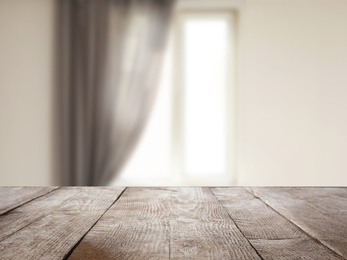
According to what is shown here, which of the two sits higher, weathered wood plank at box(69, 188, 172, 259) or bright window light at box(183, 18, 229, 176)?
bright window light at box(183, 18, 229, 176)

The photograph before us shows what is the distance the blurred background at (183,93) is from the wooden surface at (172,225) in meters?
1.93

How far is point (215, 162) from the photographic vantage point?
2836mm

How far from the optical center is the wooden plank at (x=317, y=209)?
1.64 feet

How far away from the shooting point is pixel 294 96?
277 centimetres

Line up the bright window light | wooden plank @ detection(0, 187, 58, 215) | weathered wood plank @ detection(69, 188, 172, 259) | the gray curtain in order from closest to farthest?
weathered wood plank @ detection(69, 188, 172, 259) → wooden plank @ detection(0, 187, 58, 215) → the gray curtain → the bright window light

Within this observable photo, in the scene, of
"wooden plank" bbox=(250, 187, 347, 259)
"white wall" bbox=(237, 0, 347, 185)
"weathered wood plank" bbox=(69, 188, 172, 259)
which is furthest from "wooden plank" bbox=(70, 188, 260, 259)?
"white wall" bbox=(237, 0, 347, 185)

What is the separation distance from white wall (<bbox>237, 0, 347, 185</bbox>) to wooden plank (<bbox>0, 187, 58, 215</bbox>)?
6.86 ft

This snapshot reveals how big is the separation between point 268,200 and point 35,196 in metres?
0.52

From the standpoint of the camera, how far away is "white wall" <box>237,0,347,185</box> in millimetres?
2760

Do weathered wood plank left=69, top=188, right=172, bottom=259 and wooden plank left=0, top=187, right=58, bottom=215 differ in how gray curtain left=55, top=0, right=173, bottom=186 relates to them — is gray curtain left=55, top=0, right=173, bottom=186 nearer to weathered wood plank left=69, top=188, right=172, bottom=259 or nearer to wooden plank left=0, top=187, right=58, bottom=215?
wooden plank left=0, top=187, right=58, bottom=215

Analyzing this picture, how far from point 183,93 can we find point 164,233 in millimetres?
2342

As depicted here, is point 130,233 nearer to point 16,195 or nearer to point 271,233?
point 271,233

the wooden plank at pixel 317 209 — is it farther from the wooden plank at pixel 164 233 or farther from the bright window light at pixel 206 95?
the bright window light at pixel 206 95

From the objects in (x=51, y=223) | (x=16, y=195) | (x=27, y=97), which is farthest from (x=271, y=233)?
(x=27, y=97)
